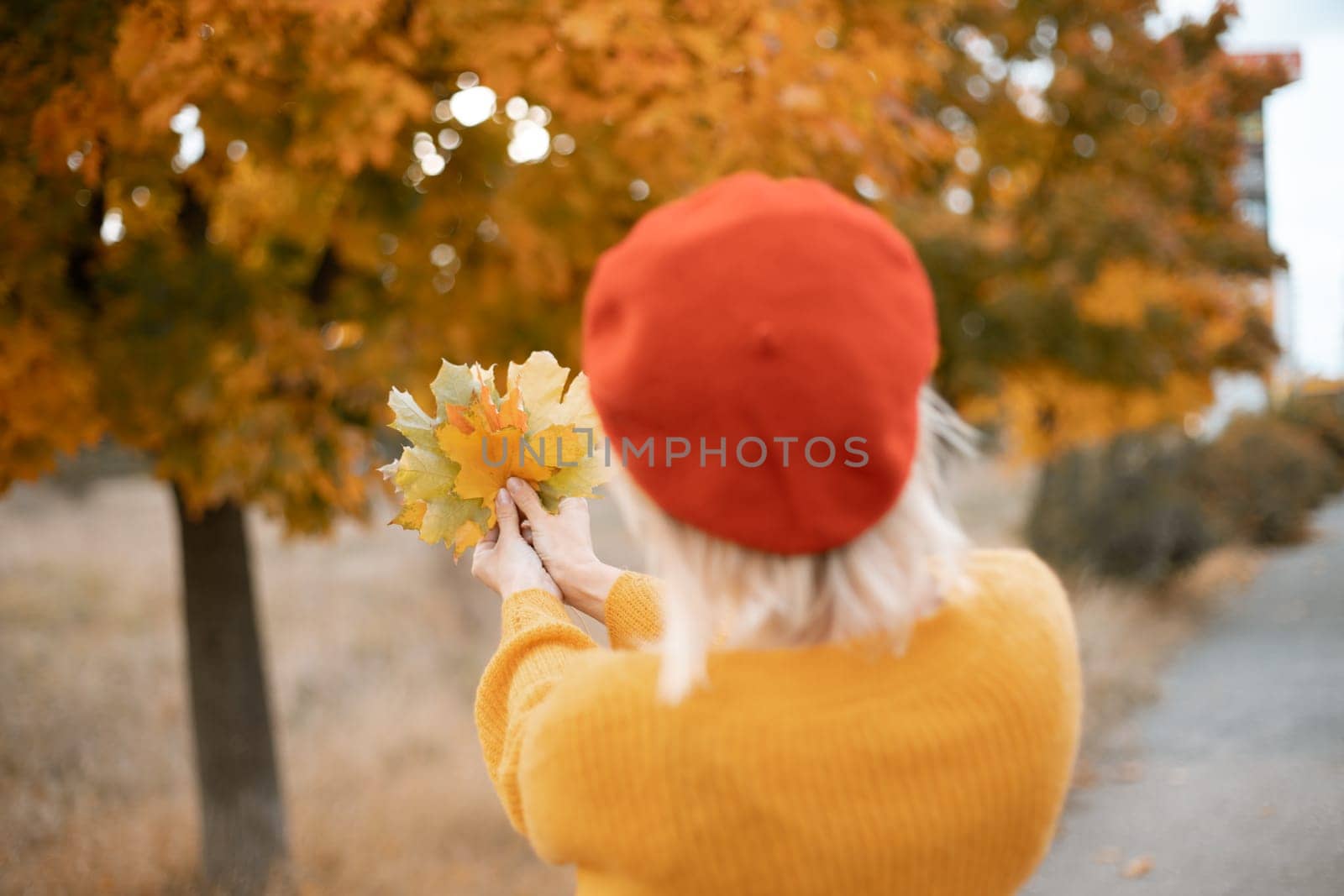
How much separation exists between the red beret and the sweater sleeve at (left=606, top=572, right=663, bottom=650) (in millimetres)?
483

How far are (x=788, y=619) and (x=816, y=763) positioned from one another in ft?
0.46

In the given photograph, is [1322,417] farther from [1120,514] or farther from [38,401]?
[38,401]

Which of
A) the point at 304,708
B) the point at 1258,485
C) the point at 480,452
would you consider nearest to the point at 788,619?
the point at 480,452

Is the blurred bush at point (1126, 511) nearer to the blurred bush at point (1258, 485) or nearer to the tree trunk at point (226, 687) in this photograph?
the blurred bush at point (1258, 485)

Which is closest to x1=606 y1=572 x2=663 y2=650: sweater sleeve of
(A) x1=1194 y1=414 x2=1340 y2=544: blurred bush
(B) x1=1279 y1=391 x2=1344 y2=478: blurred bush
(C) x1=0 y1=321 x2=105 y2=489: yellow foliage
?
(C) x1=0 y1=321 x2=105 y2=489: yellow foliage

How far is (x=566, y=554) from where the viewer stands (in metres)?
1.52

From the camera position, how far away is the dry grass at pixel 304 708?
4637mm

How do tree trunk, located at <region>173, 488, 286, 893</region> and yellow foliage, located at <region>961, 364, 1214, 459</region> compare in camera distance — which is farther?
yellow foliage, located at <region>961, 364, 1214, 459</region>

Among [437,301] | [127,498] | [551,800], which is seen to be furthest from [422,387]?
[127,498]

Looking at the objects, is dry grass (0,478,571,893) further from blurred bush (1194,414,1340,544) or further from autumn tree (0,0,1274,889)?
blurred bush (1194,414,1340,544)

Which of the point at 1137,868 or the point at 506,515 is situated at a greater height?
the point at 506,515

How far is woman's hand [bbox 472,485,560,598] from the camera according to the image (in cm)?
144

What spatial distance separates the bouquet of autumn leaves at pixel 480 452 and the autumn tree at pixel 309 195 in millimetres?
1468

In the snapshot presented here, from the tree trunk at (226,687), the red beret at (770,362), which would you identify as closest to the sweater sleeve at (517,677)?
the red beret at (770,362)
